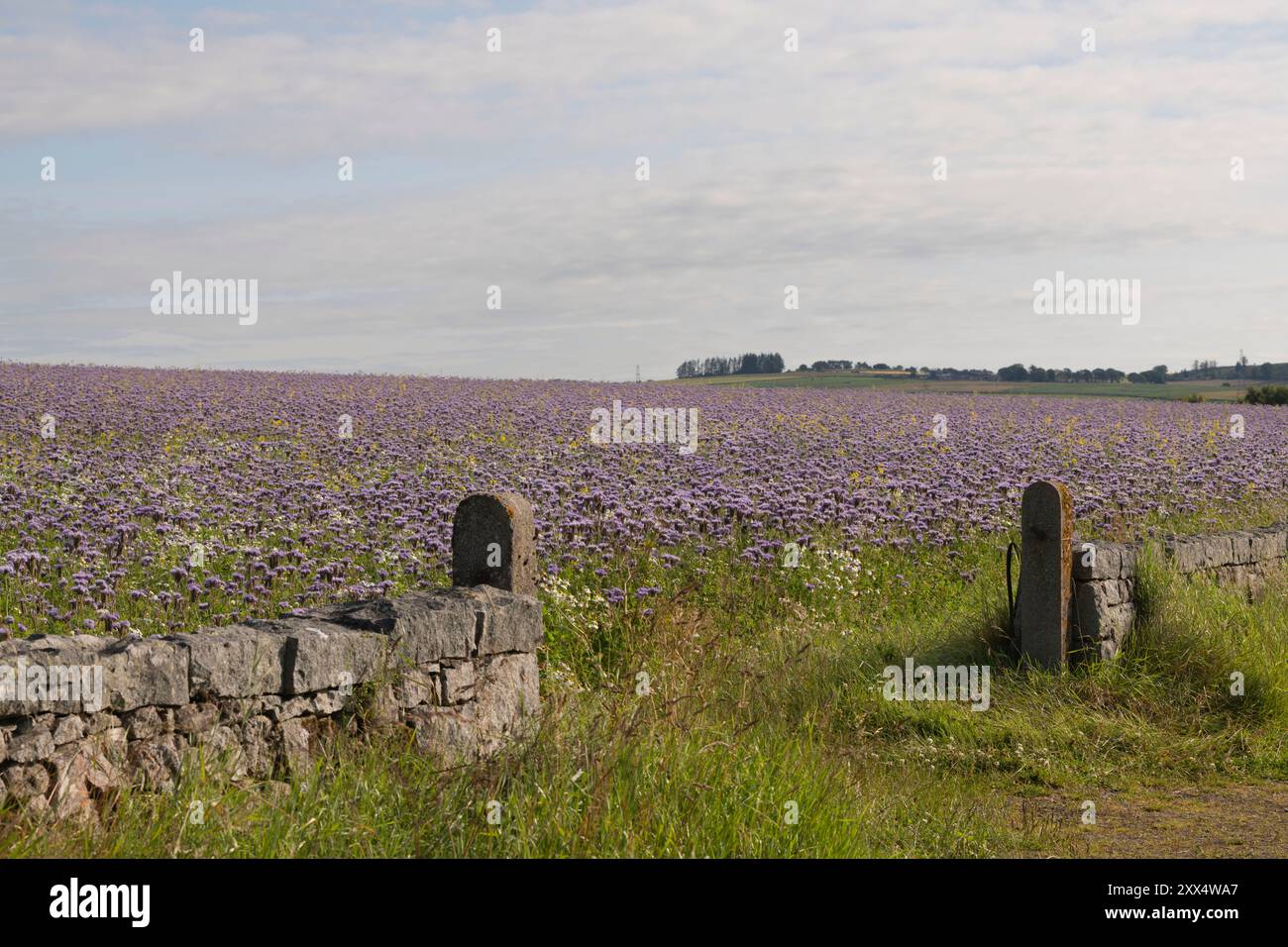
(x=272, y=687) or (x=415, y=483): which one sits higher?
(x=415, y=483)

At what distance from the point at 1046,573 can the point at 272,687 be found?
5093mm

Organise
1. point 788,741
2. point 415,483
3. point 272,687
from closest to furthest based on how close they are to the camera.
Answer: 1. point 272,687
2. point 788,741
3. point 415,483

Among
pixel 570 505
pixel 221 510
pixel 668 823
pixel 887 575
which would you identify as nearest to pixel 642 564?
pixel 570 505

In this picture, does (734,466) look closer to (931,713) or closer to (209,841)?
(931,713)

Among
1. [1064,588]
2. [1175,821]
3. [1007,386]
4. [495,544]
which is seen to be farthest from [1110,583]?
[1007,386]

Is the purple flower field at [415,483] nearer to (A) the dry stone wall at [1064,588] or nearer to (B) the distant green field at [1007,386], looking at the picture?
(A) the dry stone wall at [1064,588]

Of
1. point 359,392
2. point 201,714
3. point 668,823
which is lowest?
point 668,823

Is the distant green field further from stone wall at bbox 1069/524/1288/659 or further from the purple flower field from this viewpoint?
stone wall at bbox 1069/524/1288/659

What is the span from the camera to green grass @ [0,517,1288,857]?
15.0 ft

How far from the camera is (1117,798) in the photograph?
6824 mm

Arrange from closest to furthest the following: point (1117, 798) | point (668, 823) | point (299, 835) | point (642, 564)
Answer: point (299, 835) < point (668, 823) < point (1117, 798) < point (642, 564)

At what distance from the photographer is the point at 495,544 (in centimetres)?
673

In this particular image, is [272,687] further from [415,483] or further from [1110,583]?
[415,483]
